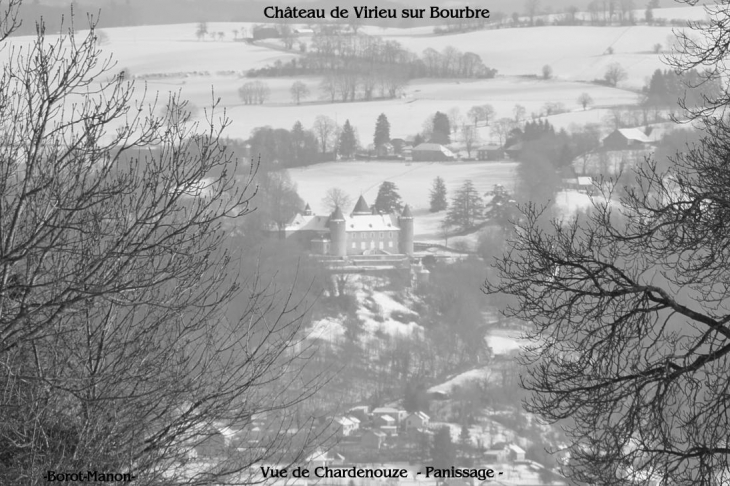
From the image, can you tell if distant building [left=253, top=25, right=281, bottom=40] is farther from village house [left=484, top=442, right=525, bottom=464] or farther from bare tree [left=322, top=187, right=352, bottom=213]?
village house [left=484, top=442, right=525, bottom=464]

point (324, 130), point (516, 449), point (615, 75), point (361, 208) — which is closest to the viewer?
point (516, 449)

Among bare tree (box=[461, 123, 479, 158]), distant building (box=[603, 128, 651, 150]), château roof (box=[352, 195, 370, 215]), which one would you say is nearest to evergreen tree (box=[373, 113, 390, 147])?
bare tree (box=[461, 123, 479, 158])

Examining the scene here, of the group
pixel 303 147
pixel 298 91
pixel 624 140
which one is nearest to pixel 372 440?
pixel 624 140

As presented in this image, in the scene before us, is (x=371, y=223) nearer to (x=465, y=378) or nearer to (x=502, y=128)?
(x=465, y=378)

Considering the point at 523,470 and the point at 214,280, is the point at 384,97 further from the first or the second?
the point at 214,280

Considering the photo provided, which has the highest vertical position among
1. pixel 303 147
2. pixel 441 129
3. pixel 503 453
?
pixel 441 129

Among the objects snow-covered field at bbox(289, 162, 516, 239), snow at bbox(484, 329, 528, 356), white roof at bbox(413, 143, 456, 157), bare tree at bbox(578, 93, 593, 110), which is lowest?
snow at bbox(484, 329, 528, 356)

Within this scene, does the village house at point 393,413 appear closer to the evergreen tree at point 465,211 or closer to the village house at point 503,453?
the village house at point 503,453
